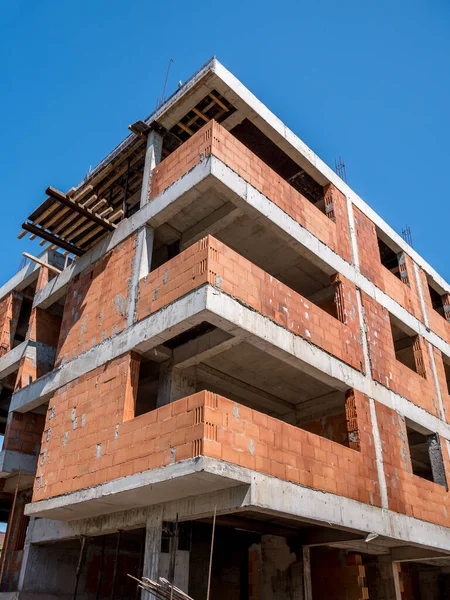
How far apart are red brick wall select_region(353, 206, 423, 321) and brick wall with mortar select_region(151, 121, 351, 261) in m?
0.77

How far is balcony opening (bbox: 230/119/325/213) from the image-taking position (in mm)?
13289

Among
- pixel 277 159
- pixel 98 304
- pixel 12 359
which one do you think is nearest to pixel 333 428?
pixel 98 304

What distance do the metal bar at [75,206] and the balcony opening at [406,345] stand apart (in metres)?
7.35

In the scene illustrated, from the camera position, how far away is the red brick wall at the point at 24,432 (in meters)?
12.9

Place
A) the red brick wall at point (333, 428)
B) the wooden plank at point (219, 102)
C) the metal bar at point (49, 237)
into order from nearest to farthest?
1. the wooden plank at point (219, 102)
2. the red brick wall at point (333, 428)
3. the metal bar at point (49, 237)

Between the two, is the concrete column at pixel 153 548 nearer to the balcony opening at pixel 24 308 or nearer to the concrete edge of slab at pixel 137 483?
the concrete edge of slab at pixel 137 483

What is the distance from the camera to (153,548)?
8.79 meters

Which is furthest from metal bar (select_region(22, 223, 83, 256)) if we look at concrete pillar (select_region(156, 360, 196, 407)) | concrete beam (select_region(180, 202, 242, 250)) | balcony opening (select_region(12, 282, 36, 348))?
balcony opening (select_region(12, 282, 36, 348))

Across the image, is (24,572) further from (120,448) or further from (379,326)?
(379,326)

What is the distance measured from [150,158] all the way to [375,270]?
6189 millimetres

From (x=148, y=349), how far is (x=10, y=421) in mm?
5253

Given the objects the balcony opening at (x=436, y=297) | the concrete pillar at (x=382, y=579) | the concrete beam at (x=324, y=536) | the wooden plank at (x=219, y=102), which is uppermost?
the wooden plank at (x=219, y=102)

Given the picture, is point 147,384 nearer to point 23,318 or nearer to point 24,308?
point 24,308

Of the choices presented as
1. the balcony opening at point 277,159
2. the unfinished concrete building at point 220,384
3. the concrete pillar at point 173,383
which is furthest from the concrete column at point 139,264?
the balcony opening at point 277,159
